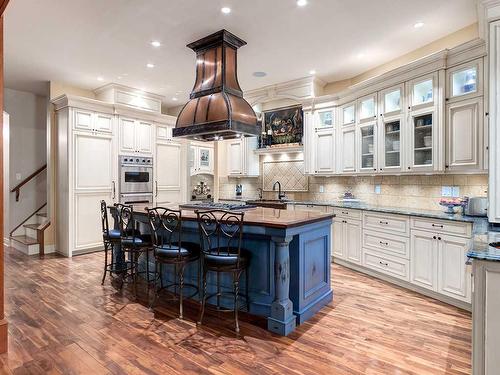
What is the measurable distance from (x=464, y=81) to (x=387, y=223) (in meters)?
1.87

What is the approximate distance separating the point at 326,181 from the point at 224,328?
371 centimetres

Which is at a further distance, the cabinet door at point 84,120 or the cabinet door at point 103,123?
the cabinet door at point 103,123

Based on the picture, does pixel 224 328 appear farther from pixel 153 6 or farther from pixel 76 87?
pixel 76 87

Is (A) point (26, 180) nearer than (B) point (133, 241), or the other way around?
(B) point (133, 241)

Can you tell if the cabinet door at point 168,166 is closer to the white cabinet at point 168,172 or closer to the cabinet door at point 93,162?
the white cabinet at point 168,172

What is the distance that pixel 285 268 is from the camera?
271 centimetres

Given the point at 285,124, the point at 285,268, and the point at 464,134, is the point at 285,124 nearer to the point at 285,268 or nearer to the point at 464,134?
the point at 464,134

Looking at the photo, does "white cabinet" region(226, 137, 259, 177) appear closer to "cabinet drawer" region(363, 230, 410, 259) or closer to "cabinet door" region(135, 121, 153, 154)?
"cabinet door" region(135, 121, 153, 154)

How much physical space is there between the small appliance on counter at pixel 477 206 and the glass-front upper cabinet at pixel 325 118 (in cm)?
257

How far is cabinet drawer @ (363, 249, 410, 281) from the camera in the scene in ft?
12.4

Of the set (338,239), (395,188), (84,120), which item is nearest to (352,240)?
(338,239)

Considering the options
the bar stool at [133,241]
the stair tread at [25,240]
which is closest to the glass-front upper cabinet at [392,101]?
the bar stool at [133,241]

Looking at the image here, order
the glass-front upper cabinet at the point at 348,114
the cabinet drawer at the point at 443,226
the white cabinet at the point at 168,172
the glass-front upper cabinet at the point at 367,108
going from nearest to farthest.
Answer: the cabinet drawer at the point at 443,226 < the glass-front upper cabinet at the point at 367,108 < the glass-front upper cabinet at the point at 348,114 < the white cabinet at the point at 168,172

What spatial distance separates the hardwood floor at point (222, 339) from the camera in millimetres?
2193
